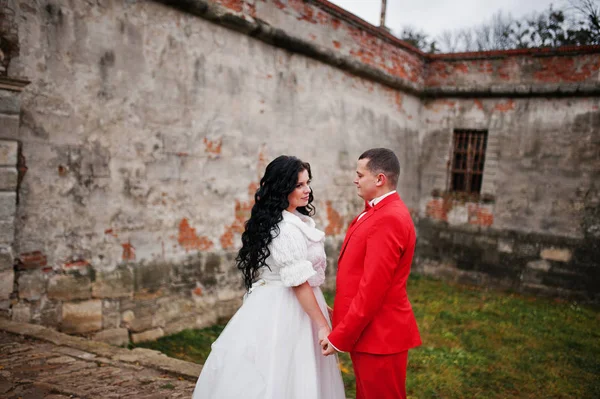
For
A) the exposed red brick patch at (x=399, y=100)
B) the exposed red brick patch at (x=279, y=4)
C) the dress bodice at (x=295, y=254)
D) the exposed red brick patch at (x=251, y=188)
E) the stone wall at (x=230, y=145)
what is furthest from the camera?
the exposed red brick patch at (x=399, y=100)

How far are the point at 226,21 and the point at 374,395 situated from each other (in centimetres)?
520

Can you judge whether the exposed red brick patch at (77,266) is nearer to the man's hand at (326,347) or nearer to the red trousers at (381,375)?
the man's hand at (326,347)

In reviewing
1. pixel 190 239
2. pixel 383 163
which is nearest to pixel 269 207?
pixel 383 163

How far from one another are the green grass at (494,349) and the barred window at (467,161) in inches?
104

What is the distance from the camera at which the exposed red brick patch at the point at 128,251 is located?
209 inches

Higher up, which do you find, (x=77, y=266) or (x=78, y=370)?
(x=77, y=266)

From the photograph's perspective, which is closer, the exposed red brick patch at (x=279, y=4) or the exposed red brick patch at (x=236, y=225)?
the exposed red brick patch at (x=236, y=225)

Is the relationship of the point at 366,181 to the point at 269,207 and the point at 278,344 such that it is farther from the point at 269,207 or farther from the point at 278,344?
the point at 278,344

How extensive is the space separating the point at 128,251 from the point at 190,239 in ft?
2.91

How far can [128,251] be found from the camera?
5344 millimetres

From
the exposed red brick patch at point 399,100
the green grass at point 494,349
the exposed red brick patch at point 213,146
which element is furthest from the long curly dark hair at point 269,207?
the exposed red brick patch at point 399,100

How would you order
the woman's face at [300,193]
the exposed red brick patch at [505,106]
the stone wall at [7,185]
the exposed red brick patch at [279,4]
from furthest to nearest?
the exposed red brick patch at [505,106] < the exposed red brick patch at [279,4] < the stone wall at [7,185] < the woman's face at [300,193]

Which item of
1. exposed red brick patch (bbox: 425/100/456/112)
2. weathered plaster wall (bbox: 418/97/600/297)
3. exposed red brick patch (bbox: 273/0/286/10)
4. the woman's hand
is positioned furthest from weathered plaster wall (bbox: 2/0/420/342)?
weathered plaster wall (bbox: 418/97/600/297)

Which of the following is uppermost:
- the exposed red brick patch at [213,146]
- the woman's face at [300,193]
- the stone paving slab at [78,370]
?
the exposed red brick patch at [213,146]
